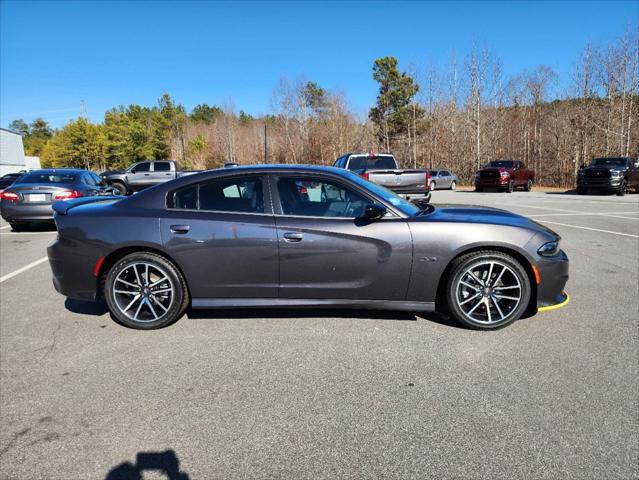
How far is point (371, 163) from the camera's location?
11.8 m

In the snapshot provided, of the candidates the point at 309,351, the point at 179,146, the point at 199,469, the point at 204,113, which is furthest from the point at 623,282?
the point at 204,113

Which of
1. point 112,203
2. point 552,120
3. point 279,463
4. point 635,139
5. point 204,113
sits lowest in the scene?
point 279,463

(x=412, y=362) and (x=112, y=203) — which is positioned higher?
(x=112, y=203)

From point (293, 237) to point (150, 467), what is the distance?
2.07 m

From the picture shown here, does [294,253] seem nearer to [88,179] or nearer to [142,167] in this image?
[88,179]

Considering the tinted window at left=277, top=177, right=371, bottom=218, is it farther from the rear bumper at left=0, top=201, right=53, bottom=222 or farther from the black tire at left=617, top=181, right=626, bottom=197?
the black tire at left=617, top=181, right=626, bottom=197

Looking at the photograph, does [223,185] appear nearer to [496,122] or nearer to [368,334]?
[368,334]

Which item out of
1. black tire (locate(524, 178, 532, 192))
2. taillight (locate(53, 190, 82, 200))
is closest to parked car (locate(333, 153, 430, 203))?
taillight (locate(53, 190, 82, 200))

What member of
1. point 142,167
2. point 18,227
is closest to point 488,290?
point 18,227

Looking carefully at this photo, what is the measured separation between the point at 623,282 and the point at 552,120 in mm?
38290

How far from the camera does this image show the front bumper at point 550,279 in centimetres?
369

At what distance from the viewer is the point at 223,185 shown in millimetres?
3955

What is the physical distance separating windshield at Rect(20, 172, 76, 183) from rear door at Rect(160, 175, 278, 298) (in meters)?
8.06

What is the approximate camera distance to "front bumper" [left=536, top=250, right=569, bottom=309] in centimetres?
369
